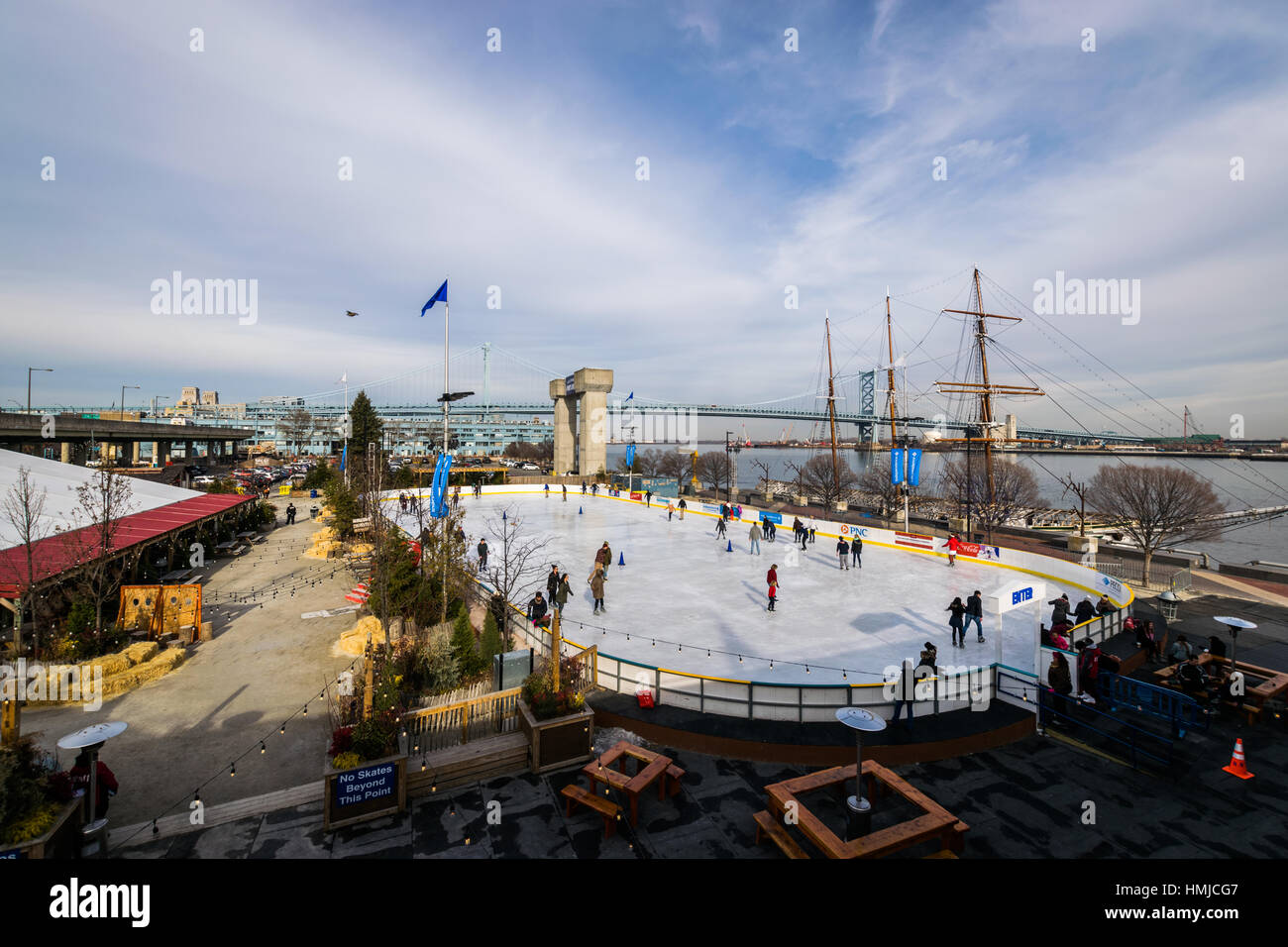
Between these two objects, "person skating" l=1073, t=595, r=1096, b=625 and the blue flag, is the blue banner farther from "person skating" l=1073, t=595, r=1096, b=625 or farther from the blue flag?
the blue flag

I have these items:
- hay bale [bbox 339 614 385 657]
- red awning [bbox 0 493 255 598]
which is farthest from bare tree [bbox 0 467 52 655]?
hay bale [bbox 339 614 385 657]

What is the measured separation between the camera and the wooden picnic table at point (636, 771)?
6.71 metres

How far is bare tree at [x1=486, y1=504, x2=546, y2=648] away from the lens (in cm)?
1427

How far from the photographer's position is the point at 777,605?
638 inches

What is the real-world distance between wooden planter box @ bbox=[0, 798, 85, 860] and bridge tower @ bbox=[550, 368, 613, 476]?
5441 cm

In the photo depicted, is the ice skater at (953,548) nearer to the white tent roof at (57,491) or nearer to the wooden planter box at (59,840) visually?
the wooden planter box at (59,840)

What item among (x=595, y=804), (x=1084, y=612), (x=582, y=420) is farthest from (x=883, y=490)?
(x=595, y=804)

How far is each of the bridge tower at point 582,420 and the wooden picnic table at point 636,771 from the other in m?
53.2

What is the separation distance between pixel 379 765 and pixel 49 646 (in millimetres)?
11570

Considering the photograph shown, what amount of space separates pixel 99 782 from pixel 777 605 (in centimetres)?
1395

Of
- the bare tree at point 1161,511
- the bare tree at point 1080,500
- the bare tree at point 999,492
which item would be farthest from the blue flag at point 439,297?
the bare tree at point 999,492

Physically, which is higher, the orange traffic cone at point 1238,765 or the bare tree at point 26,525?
the bare tree at point 26,525
